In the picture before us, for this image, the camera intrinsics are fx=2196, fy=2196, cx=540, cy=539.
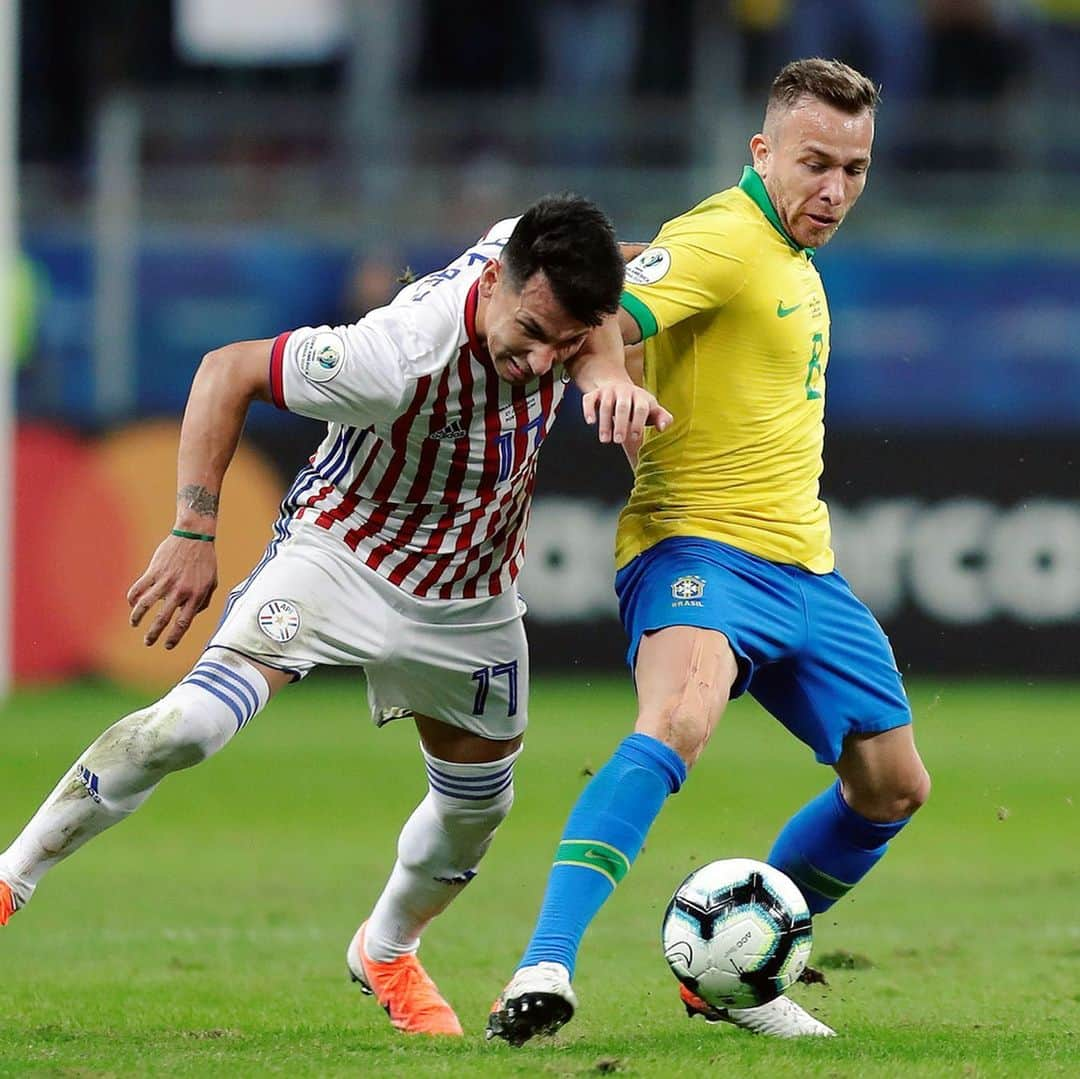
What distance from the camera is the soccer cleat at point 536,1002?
4.92 meters

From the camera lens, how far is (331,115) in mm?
17609

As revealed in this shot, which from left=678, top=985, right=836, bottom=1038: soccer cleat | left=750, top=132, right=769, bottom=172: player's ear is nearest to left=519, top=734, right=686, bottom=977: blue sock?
left=678, top=985, right=836, bottom=1038: soccer cleat

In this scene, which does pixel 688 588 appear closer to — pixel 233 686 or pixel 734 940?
pixel 734 940

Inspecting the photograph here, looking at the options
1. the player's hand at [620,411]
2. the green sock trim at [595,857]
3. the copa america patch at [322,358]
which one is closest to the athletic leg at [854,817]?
the green sock trim at [595,857]

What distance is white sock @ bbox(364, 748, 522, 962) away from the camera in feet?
20.1

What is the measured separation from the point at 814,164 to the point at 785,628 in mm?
1241

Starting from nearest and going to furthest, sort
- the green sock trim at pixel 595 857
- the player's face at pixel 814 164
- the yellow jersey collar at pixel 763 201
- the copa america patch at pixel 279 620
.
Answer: the green sock trim at pixel 595 857, the copa america patch at pixel 279 620, the player's face at pixel 814 164, the yellow jersey collar at pixel 763 201

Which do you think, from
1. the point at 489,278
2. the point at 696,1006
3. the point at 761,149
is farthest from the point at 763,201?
the point at 696,1006

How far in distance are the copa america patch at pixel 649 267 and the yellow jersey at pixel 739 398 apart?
0.05 meters

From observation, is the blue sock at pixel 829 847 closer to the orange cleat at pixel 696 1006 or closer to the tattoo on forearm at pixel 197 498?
the orange cleat at pixel 696 1006

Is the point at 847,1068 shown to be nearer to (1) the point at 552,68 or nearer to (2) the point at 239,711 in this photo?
(2) the point at 239,711

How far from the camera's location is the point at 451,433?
5.62m

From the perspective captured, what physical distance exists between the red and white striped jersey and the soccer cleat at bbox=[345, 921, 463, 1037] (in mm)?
1189

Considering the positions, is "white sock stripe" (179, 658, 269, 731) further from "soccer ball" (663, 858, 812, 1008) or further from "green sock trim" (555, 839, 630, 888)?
"soccer ball" (663, 858, 812, 1008)
